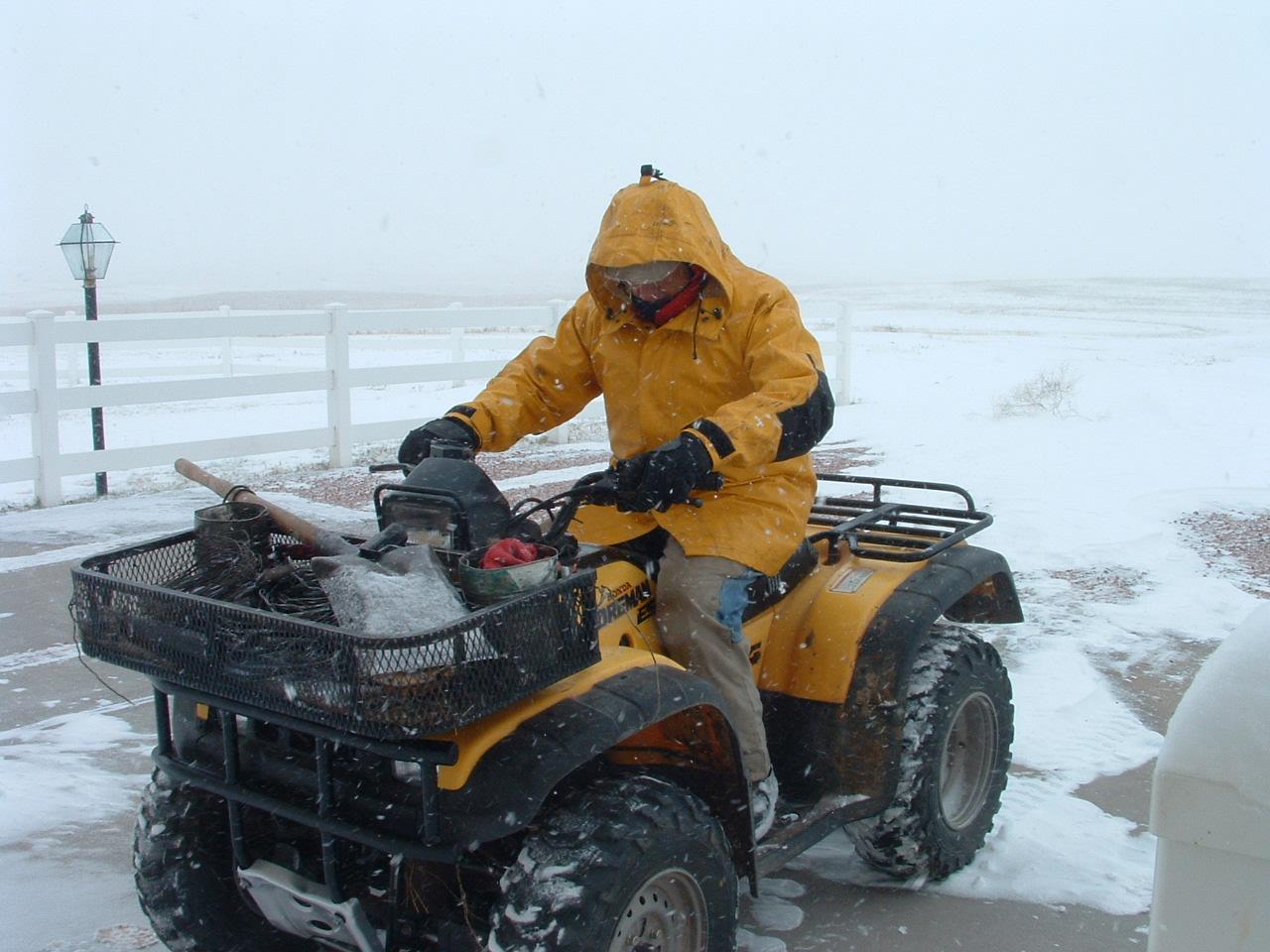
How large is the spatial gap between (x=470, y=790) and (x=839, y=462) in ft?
29.8

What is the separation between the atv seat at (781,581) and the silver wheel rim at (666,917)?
2.62 ft

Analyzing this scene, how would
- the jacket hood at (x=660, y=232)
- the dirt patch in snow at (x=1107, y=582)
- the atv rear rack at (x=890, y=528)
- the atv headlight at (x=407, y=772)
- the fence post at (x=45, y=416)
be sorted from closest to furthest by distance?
the atv headlight at (x=407, y=772) < the jacket hood at (x=660, y=232) < the atv rear rack at (x=890, y=528) < the dirt patch in snow at (x=1107, y=582) < the fence post at (x=45, y=416)

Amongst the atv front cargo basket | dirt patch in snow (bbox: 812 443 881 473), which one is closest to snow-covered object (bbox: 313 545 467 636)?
the atv front cargo basket

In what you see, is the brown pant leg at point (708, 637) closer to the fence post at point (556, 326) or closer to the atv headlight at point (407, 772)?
the atv headlight at point (407, 772)

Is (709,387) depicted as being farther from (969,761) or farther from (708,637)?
(969,761)

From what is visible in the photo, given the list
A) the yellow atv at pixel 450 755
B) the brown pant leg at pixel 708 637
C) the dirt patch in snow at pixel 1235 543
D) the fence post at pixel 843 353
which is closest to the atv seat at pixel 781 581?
the yellow atv at pixel 450 755

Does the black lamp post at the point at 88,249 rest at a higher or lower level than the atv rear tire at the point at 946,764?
higher

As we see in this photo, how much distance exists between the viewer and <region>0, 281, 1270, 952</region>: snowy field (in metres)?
3.92

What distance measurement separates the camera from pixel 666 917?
2787 millimetres

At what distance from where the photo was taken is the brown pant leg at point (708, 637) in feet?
10.7

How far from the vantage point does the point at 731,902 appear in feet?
9.48

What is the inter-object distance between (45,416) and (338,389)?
261 cm

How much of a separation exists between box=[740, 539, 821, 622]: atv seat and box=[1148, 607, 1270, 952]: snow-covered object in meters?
1.74

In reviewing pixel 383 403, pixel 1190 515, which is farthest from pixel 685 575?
pixel 383 403
